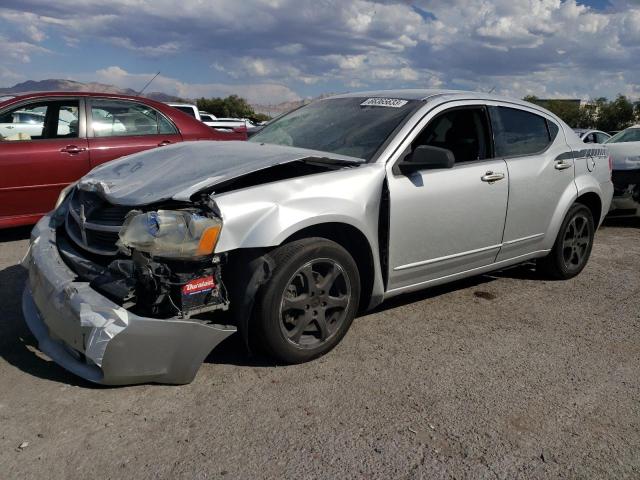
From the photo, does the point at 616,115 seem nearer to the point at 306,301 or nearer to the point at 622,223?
the point at 622,223

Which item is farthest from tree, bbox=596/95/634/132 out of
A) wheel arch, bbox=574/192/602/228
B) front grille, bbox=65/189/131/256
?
front grille, bbox=65/189/131/256

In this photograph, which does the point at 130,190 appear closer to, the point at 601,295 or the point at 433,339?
the point at 433,339

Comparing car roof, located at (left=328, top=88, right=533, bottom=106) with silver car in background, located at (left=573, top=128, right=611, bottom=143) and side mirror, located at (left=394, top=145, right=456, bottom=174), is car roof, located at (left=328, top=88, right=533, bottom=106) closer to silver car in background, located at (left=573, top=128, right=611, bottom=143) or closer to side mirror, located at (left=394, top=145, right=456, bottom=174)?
side mirror, located at (left=394, top=145, right=456, bottom=174)

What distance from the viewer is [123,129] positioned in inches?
258

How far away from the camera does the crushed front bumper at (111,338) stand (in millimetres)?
2738

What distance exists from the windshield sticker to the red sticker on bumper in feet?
6.45

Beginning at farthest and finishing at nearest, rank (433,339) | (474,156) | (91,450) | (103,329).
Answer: (474,156)
(433,339)
(103,329)
(91,450)

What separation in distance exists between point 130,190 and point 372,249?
1.45m

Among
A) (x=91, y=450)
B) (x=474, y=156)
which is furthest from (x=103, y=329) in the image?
(x=474, y=156)

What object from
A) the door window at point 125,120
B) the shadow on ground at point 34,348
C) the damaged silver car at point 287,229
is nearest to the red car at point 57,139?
the door window at point 125,120

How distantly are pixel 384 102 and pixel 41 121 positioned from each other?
12.6 feet

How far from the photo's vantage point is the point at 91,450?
253 cm

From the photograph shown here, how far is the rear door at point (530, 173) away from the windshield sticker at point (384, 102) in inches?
32.1

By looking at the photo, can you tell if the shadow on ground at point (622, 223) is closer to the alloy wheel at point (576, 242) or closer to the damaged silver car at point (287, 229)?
the alloy wheel at point (576, 242)
